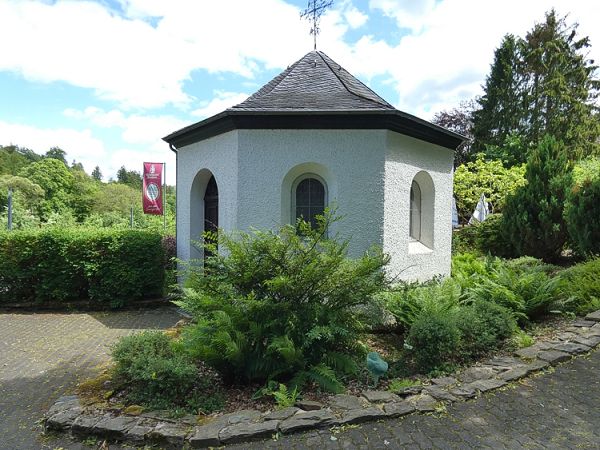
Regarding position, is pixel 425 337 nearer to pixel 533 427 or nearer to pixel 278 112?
pixel 533 427

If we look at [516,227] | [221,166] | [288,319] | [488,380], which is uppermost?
[221,166]

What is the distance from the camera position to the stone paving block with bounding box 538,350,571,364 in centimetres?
462

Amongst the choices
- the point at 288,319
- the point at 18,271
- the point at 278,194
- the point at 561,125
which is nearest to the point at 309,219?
the point at 278,194

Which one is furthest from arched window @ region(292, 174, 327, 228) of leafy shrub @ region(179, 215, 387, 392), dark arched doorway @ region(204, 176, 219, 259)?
leafy shrub @ region(179, 215, 387, 392)

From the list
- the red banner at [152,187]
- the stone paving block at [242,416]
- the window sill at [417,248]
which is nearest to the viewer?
the stone paving block at [242,416]

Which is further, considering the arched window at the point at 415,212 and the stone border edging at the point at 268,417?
the arched window at the point at 415,212

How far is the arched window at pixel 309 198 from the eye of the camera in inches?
279

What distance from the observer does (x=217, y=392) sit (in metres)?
3.89

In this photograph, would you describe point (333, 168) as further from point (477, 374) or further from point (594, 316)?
point (594, 316)

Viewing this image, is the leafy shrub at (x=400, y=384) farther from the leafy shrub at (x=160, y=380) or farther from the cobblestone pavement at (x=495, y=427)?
the leafy shrub at (x=160, y=380)

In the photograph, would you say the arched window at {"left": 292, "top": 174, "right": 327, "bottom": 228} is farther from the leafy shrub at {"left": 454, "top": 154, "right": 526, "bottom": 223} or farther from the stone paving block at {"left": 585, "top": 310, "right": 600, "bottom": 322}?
the leafy shrub at {"left": 454, "top": 154, "right": 526, "bottom": 223}

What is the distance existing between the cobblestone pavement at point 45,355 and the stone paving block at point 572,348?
5543 millimetres

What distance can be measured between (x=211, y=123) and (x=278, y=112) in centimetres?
148

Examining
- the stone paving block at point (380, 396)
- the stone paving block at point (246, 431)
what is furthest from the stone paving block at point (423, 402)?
the stone paving block at point (246, 431)
